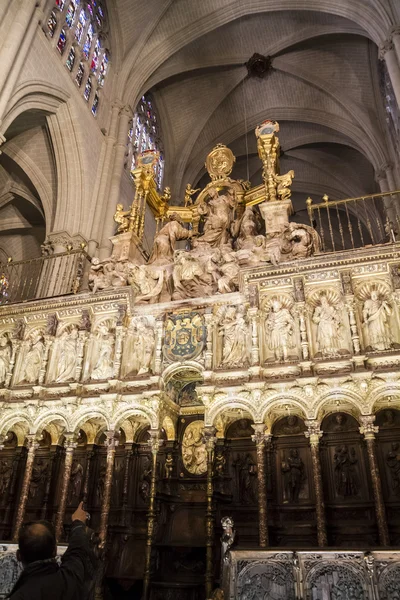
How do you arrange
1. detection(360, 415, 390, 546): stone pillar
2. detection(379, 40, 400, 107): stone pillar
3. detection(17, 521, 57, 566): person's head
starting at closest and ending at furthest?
detection(17, 521, 57, 566): person's head → detection(360, 415, 390, 546): stone pillar → detection(379, 40, 400, 107): stone pillar

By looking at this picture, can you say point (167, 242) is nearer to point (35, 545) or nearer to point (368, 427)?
point (368, 427)

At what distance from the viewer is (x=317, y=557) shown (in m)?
5.98

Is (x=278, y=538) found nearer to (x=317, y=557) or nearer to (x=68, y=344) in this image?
(x=317, y=557)

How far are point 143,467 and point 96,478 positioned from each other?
1.12 metres

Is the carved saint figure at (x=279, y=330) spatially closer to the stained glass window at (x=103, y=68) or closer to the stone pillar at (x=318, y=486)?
the stone pillar at (x=318, y=486)

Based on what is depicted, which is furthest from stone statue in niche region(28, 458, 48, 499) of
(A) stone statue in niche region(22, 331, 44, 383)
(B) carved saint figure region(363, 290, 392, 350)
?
(B) carved saint figure region(363, 290, 392, 350)

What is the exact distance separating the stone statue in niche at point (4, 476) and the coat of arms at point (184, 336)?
4.79m

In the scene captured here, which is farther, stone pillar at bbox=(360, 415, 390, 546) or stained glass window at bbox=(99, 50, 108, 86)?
stained glass window at bbox=(99, 50, 108, 86)

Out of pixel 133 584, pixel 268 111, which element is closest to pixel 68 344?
pixel 133 584

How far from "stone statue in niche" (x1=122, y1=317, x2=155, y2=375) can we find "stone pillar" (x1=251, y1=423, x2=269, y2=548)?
8.64 ft

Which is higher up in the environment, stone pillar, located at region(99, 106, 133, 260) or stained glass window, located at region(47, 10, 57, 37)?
stained glass window, located at region(47, 10, 57, 37)

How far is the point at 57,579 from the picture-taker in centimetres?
279

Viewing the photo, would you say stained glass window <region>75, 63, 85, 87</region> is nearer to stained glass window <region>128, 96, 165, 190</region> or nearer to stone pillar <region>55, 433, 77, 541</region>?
stained glass window <region>128, 96, 165, 190</region>

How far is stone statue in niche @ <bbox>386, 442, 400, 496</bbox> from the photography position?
8.39m
